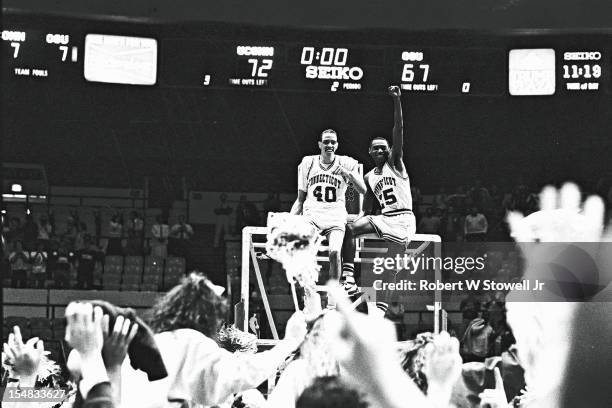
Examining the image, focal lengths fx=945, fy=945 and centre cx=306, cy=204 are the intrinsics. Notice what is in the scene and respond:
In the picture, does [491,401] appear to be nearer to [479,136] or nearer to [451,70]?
[451,70]

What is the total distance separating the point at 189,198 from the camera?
14.6m

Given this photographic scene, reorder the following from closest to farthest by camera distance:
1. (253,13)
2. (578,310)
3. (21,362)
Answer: (578,310)
(21,362)
(253,13)

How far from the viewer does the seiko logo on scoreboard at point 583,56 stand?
12734 mm

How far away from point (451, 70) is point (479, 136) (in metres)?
1.76

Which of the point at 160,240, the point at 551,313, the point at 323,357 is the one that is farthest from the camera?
the point at 160,240

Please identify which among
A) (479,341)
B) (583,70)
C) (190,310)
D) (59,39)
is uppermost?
(59,39)

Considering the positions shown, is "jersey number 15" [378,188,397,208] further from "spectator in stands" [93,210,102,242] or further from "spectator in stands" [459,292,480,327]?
"spectator in stands" [93,210,102,242]

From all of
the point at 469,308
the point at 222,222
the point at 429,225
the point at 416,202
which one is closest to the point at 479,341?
the point at 469,308

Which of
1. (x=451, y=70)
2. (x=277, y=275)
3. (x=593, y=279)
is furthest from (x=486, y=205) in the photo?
(x=593, y=279)

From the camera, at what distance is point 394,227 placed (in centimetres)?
767

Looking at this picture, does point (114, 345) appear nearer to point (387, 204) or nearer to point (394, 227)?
point (394, 227)

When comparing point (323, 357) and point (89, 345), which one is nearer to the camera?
point (89, 345)

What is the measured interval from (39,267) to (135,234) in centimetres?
146

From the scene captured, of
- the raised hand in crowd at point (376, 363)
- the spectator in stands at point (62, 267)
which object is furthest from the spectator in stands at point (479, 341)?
the raised hand in crowd at point (376, 363)
